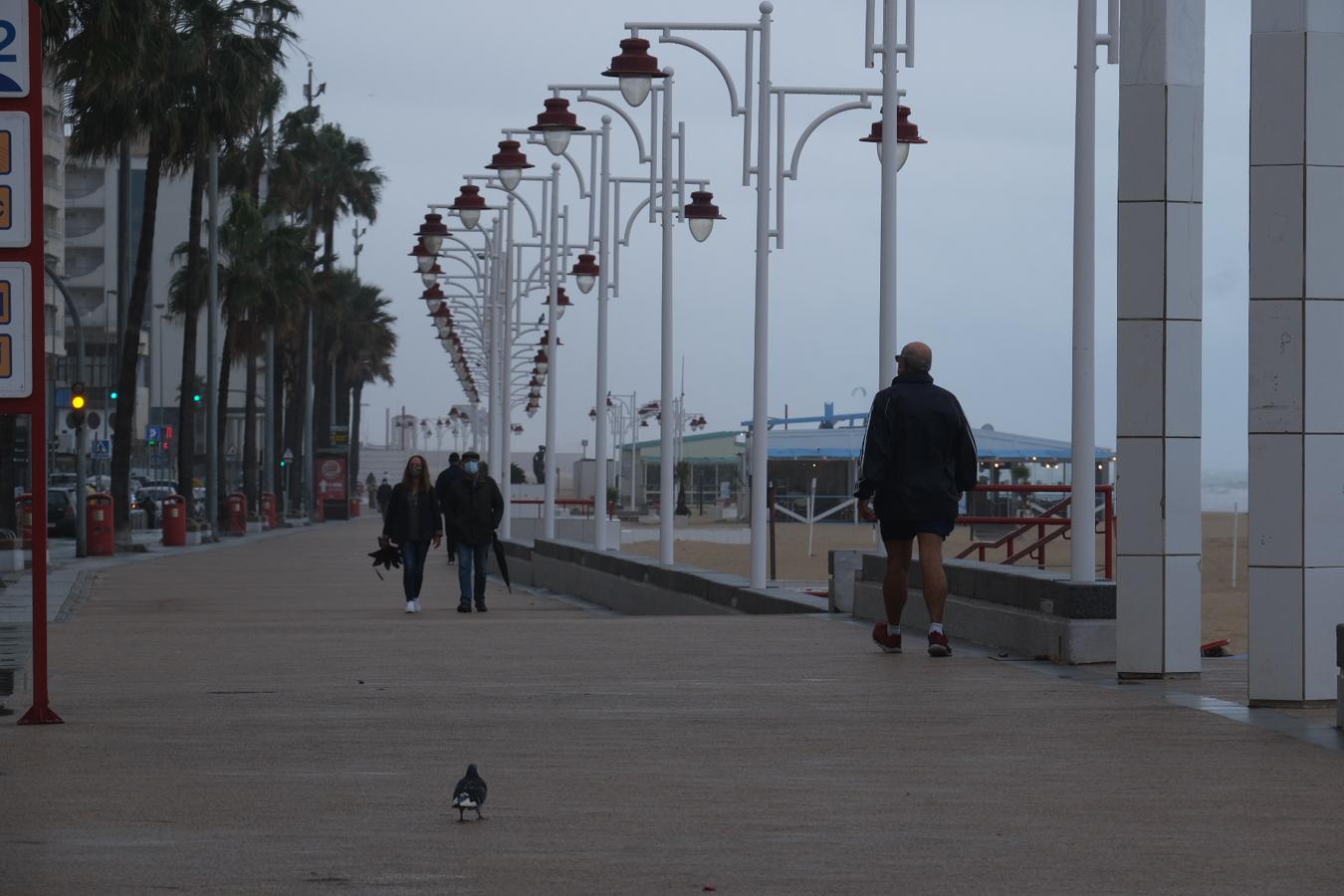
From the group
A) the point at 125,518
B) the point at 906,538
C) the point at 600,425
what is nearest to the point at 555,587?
the point at 600,425

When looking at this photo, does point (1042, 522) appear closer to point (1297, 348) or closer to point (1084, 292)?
point (1084, 292)

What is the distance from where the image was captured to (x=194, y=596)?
25891 mm

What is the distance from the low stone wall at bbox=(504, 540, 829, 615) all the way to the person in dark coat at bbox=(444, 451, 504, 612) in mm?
2206

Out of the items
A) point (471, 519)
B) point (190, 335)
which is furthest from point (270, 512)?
point (471, 519)

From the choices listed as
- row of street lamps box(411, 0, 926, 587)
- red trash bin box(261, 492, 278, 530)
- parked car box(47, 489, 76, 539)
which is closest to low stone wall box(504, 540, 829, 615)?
row of street lamps box(411, 0, 926, 587)

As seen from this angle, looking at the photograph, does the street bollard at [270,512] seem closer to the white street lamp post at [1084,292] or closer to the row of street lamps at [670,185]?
the row of street lamps at [670,185]

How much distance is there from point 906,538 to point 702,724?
12.3ft

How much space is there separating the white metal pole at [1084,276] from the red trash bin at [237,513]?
5193 centimetres

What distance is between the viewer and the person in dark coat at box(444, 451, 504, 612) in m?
22.7

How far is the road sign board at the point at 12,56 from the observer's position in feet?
30.6

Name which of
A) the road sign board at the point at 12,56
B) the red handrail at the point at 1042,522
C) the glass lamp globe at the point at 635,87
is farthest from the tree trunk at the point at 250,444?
the road sign board at the point at 12,56

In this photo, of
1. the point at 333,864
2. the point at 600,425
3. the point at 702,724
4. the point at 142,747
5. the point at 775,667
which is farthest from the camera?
the point at 600,425

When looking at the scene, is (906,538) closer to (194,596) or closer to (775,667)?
(775,667)

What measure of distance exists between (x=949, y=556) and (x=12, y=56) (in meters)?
26.5
